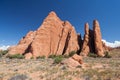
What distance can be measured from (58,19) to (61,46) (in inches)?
401

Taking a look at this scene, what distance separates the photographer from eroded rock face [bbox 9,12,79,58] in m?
60.5

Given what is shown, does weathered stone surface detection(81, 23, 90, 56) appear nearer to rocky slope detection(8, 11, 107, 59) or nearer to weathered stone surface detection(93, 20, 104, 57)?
rocky slope detection(8, 11, 107, 59)

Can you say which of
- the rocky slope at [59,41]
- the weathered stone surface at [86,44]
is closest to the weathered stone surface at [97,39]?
the rocky slope at [59,41]

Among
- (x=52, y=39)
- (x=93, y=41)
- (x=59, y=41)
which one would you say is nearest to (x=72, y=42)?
(x=59, y=41)

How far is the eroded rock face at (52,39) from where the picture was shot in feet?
199

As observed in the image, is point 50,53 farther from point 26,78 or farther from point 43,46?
point 26,78

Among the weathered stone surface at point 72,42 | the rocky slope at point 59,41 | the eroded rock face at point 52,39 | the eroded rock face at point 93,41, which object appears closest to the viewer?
the eroded rock face at point 52,39

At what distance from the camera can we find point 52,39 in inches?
2500

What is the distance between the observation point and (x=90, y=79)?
21.2 m

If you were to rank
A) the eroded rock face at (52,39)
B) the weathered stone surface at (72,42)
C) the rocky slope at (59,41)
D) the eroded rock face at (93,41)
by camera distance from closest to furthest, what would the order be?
the eroded rock face at (52,39)
the rocky slope at (59,41)
the eroded rock face at (93,41)
the weathered stone surface at (72,42)

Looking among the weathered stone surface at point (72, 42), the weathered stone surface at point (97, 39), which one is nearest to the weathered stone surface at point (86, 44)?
the weathered stone surface at point (97, 39)

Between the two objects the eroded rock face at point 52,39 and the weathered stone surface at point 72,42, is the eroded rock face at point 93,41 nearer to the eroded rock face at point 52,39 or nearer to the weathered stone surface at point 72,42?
the weathered stone surface at point 72,42

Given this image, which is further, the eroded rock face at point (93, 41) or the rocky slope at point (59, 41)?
the eroded rock face at point (93, 41)

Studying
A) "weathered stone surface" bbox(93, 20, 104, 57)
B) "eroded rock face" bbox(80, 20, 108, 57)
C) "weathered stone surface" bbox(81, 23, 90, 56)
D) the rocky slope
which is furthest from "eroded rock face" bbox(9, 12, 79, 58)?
"weathered stone surface" bbox(93, 20, 104, 57)
